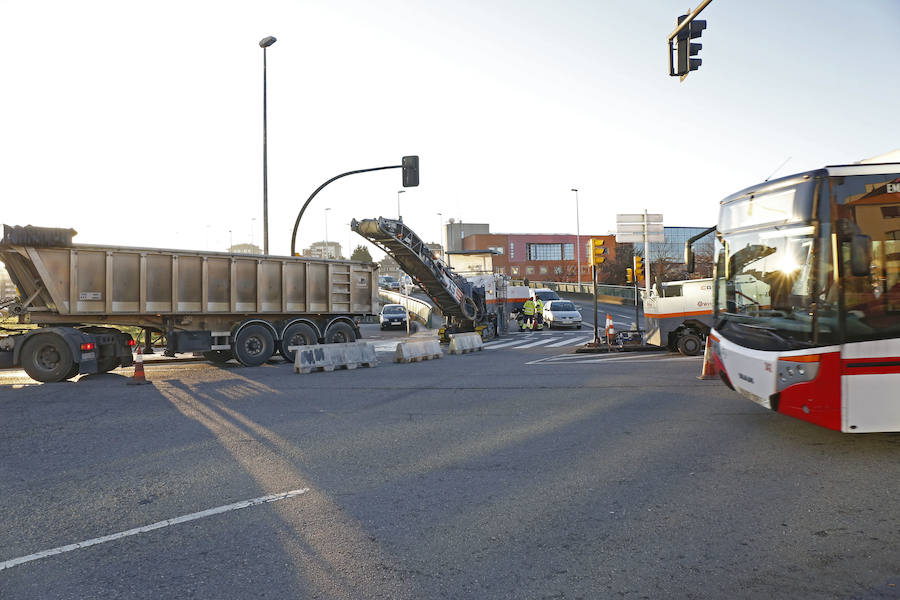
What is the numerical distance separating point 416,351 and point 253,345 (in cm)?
430

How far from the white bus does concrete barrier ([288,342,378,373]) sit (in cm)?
985

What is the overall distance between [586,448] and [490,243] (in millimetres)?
87233

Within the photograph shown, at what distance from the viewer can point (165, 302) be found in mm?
14703

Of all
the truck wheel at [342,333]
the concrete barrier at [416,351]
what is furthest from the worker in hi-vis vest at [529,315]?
the truck wheel at [342,333]

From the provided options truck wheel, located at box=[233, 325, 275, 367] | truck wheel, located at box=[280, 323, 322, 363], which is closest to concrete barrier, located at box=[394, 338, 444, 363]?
truck wheel, located at box=[280, 323, 322, 363]

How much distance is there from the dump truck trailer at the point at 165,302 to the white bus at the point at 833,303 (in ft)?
Result: 40.5

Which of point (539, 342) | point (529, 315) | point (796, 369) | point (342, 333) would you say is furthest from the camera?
point (529, 315)

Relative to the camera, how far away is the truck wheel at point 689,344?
16891mm

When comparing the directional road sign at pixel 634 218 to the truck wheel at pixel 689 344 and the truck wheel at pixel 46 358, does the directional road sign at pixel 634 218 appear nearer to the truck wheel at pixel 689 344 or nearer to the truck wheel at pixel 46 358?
the truck wheel at pixel 689 344

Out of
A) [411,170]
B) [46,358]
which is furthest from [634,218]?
[46,358]

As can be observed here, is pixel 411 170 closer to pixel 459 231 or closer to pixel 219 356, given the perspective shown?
pixel 219 356

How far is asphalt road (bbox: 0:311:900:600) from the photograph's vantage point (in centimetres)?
367

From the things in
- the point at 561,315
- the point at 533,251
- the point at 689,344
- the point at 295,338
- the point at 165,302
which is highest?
the point at 533,251

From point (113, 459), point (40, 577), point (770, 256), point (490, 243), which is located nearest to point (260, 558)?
point (40, 577)
